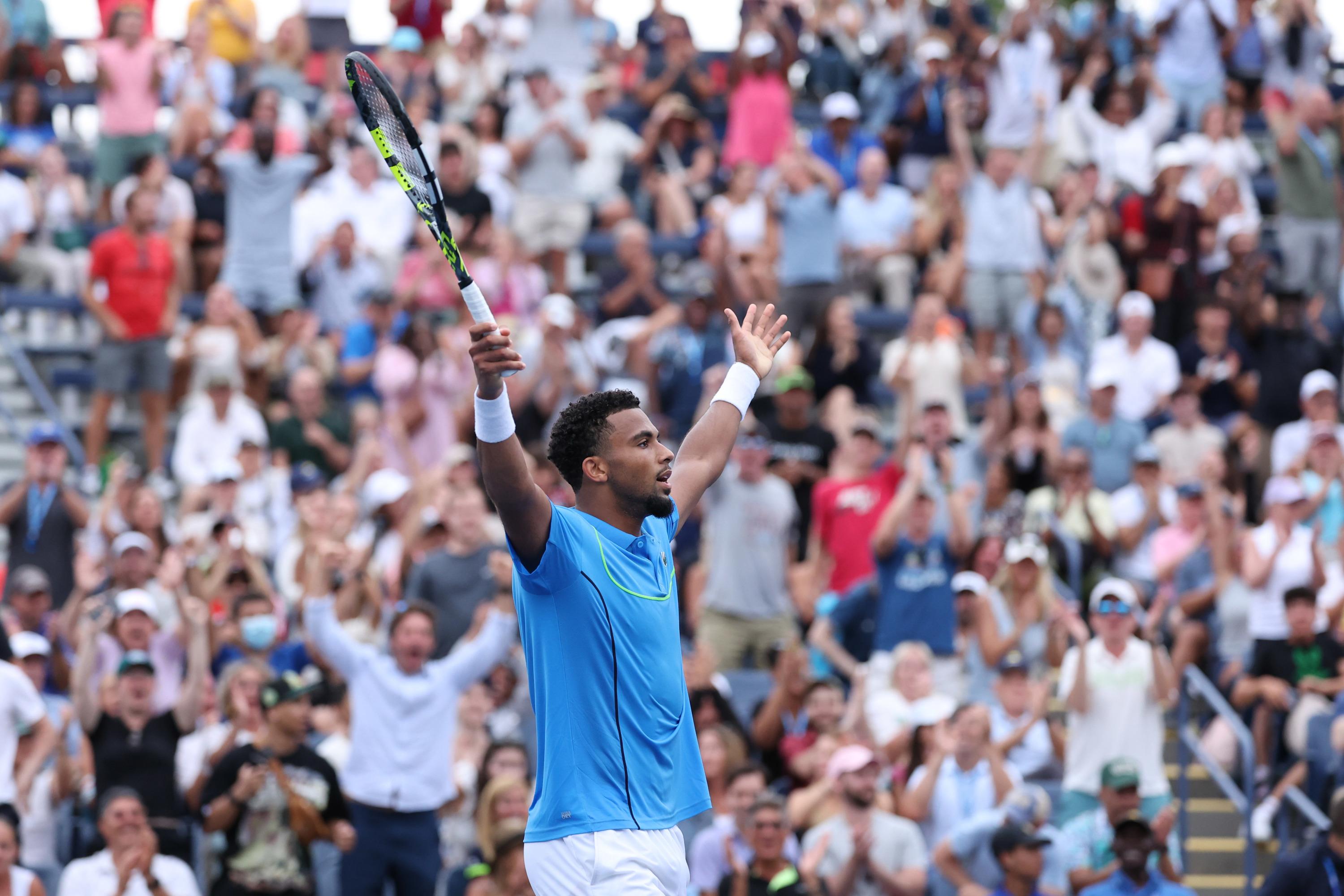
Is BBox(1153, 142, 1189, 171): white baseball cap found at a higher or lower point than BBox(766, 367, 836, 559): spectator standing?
higher

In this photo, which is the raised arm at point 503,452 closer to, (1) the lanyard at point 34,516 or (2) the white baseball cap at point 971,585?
(2) the white baseball cap at point 971,585

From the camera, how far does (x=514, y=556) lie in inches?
216

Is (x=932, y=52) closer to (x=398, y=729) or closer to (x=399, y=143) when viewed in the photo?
(x=398, y=729)

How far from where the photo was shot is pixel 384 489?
1379 centimetres

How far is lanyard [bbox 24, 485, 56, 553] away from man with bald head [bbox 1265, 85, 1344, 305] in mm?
11028

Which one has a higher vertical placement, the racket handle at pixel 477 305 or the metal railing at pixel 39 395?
the metal railing at pixel 39 395

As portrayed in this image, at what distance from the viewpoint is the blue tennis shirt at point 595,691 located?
5.56 metres

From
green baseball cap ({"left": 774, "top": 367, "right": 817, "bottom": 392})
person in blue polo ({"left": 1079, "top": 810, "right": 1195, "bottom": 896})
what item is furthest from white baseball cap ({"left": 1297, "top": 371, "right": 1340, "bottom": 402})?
person in blue polo ({"left": 1079, "top": 810, "right": 1195, "bottom": 896})

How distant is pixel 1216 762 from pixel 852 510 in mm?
2817

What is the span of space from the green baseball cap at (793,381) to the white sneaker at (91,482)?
5.08 metres

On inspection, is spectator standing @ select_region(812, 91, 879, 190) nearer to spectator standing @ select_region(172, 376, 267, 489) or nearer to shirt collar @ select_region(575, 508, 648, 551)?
spectator standing @ select_region(172, 376, 267, 489)

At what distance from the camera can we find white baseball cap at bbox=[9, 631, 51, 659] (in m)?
11.1

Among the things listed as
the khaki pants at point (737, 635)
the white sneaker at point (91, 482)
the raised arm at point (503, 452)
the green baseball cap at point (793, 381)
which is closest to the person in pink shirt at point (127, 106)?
the white sneaker at point (91, 482)

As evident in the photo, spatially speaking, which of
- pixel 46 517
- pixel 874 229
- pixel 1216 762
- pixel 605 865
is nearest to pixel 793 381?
pixel 874 229
